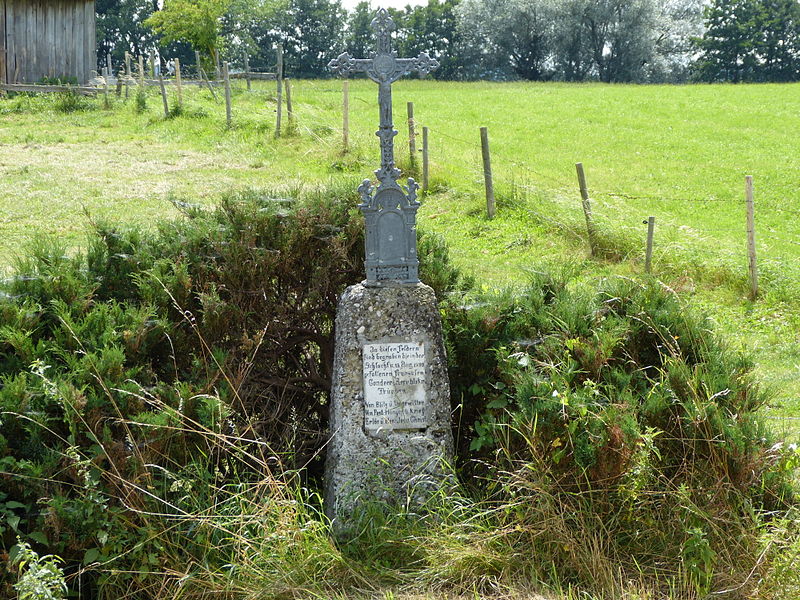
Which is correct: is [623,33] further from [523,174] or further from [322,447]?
[322,447]

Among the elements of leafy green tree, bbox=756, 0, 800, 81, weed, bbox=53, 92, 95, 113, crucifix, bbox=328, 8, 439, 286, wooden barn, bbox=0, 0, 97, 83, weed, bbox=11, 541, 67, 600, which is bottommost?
weed, bbox=11, 541, 67, 600

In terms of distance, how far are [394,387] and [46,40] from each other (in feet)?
95.7

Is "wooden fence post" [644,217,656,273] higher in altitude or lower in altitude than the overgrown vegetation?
higher

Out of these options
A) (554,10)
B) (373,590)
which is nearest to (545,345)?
(373,590)

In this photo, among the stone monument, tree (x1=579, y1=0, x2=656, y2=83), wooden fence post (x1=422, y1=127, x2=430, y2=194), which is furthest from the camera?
tree (x1=579, y1=0, x2=656, y2=83)

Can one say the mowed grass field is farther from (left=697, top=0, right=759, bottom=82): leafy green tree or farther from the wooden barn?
(left=697, top=0, right=759, bottom=82): leafy green tree

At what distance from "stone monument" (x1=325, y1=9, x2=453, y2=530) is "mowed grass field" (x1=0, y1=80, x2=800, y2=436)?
1682 mm

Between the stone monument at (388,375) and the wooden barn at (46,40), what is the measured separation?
91.1 ft

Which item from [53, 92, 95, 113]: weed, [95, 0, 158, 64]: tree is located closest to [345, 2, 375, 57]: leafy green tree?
[95, 0, 158, 64]: tree

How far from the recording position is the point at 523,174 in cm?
1967

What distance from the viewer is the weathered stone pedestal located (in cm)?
541

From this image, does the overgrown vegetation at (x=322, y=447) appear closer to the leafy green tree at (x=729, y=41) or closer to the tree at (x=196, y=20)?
the tree at (x=196, y=20)


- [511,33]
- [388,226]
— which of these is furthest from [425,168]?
[511,33]

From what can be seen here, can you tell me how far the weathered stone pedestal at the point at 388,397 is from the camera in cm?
541
